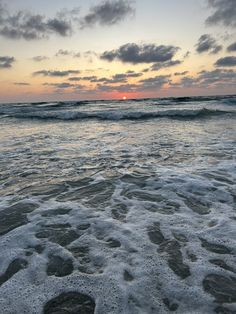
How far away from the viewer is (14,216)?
14.0 ft

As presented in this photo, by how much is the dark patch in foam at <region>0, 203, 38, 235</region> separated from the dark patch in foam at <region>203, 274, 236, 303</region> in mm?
2565

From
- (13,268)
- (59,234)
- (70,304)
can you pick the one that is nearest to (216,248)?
(70,304)

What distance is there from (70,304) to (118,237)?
3.89 feet

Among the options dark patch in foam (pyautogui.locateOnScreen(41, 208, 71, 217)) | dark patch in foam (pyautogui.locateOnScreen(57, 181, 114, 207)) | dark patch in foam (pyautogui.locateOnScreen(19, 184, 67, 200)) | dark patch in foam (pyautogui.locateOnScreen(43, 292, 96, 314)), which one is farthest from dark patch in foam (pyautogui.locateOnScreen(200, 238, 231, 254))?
dark patch in foam (pyautogui.locateOnScreen(19, 184, 67, 200))

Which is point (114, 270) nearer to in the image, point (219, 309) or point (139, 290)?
point (139, 290)

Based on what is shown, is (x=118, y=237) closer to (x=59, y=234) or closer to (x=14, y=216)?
(x=59, y=234)

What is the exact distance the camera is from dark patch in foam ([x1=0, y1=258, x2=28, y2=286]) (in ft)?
Result: 9.51

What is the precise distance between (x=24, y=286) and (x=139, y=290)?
1115mm

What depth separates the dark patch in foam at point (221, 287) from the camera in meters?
2.55

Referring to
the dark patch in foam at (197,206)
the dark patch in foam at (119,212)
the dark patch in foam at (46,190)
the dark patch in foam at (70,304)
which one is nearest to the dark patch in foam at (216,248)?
the dark patch in foam at (197,206)

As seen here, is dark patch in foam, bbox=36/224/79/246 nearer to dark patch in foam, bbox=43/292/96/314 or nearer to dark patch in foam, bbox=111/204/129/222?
dark patch in foam, bbox=111/204/129/222

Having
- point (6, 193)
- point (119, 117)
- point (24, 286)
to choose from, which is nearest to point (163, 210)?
point (24, 286)

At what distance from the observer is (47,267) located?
10.1 ft

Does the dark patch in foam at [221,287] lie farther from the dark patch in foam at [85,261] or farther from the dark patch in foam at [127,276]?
the dark patch in foam at [85,261]
